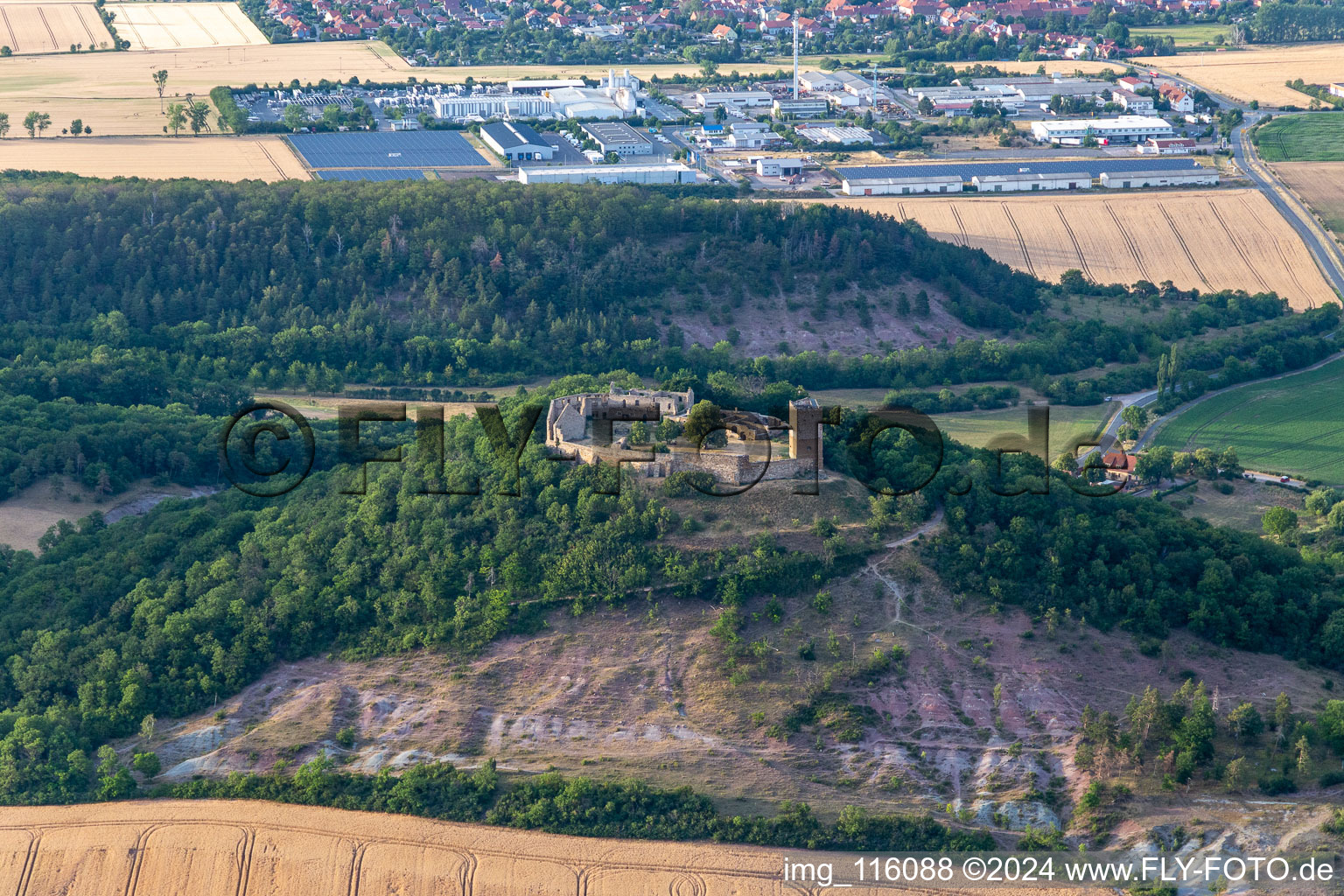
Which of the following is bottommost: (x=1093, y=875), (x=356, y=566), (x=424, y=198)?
(x=1093, y=875)

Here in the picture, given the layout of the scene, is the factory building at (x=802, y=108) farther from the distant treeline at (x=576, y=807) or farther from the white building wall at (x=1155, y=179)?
the distant treeline at (x=576, y=807)

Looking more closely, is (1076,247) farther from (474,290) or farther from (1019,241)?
(474,290)

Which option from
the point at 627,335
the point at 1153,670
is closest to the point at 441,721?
the point at 1153,670

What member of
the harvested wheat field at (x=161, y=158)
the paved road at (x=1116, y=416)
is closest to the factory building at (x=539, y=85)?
the harvested wheat field at (x=161, y=158)

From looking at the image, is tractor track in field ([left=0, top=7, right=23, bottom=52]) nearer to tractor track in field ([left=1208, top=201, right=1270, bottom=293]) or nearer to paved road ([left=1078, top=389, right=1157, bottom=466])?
tractor track in field ([left=1208, top=201, right=1270, bottom=293])

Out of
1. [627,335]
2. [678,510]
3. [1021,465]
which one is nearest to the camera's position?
[678,510]

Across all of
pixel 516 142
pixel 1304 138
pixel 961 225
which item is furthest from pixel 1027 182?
pixel 516 142

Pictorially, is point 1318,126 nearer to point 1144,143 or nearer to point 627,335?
point 1144,143
